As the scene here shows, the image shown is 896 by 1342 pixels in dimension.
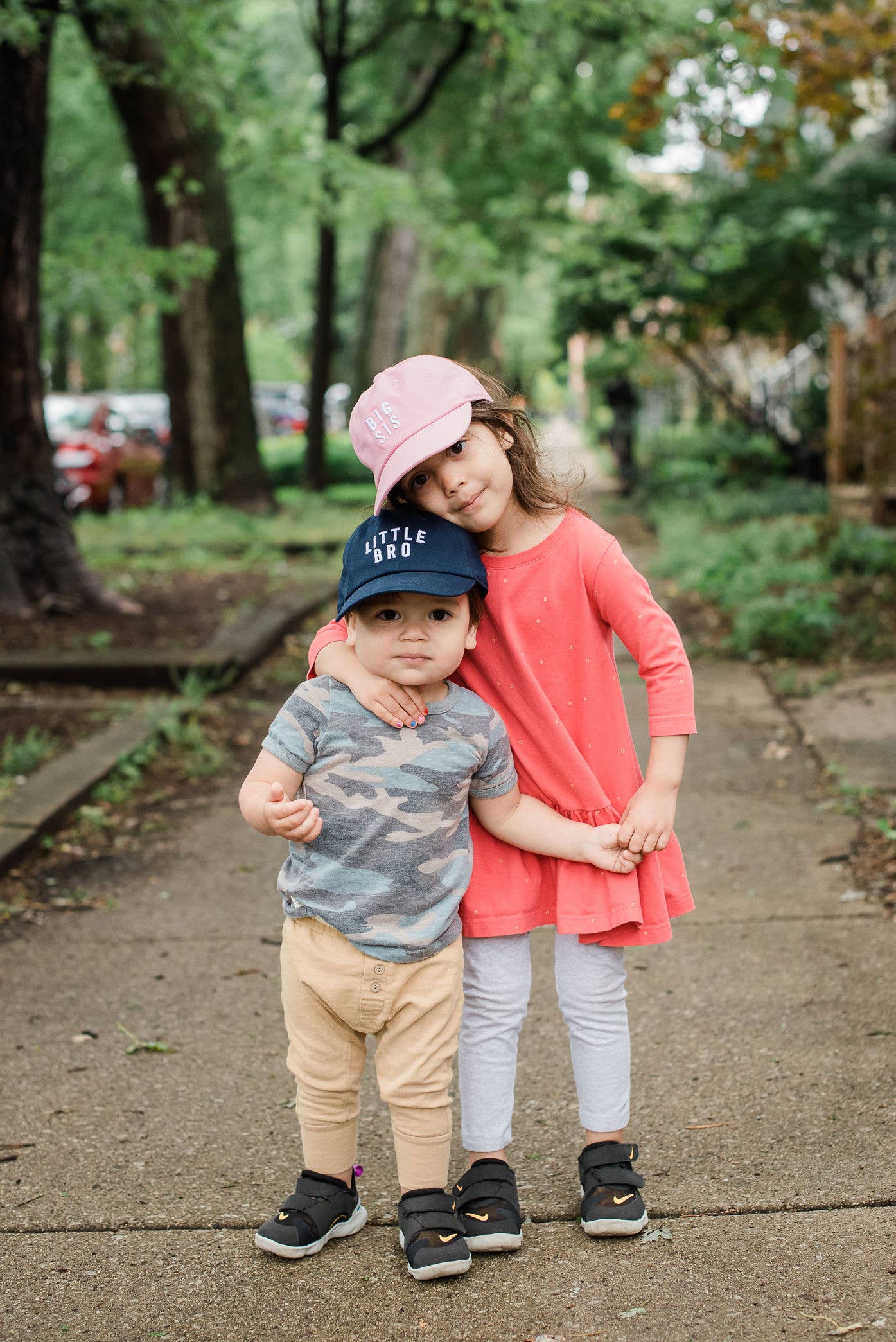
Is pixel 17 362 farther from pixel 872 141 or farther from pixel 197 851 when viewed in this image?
pixel 872 141

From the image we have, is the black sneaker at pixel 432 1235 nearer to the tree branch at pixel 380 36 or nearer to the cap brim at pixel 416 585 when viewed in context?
the cap brim at pixel 416 585

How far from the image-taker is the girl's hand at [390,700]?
7.19 ft

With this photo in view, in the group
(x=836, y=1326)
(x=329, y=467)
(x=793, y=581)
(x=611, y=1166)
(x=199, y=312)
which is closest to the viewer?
(x=836, y=1326)

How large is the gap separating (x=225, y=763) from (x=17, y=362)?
2.97 meters

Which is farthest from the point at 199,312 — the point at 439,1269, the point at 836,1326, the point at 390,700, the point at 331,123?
the point at 836,1326

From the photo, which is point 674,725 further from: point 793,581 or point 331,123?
point 331,123

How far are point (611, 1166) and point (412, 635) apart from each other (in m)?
1.04

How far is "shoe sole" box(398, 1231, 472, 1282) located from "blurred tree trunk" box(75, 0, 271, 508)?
11.5 m

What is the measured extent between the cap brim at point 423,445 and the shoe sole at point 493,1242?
112 cm

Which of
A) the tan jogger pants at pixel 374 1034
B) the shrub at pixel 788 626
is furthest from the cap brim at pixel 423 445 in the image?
the shrub at pixel 788 626

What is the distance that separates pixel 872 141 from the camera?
19.3 metres

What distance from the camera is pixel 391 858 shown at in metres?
2.20

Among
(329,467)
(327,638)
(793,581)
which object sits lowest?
(329,467)

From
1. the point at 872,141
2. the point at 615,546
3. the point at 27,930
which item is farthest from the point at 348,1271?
the point at 872,141
